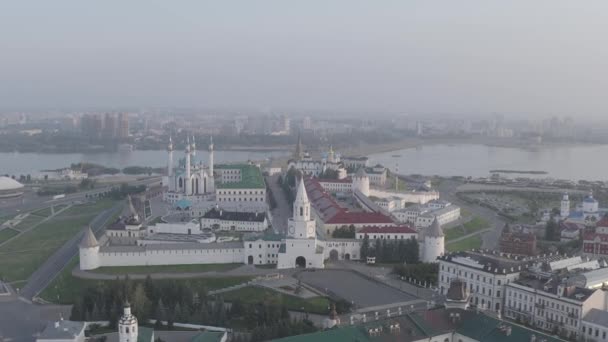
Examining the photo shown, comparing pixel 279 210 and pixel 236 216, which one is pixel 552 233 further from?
pixel 236 216

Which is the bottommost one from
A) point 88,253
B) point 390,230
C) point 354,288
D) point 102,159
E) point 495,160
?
point 102,159

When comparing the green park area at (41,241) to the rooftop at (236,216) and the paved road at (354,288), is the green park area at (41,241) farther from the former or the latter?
the paved road at (354,288)

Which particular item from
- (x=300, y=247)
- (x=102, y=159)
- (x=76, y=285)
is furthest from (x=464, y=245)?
(x=102, y=159)

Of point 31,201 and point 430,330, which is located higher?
point 430,330

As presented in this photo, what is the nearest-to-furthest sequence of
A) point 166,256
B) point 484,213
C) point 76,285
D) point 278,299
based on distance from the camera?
point 278,299 < point 76,285 < point 166,256 < point 484,213

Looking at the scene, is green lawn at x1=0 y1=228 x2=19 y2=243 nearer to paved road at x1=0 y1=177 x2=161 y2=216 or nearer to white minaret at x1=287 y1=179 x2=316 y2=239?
paved road at x1=0 y1=177 x2=161 y2=216

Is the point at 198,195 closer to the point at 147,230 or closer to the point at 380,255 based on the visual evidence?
the point at 147,230

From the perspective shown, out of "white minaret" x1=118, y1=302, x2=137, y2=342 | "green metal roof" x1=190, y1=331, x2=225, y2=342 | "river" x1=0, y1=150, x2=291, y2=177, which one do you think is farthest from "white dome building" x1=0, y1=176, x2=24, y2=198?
"white minaret" x1=118, y1=302, x2=137, y2=342

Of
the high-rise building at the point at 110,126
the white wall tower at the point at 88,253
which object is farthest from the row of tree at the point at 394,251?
the high-rise building at the point at 110,126
